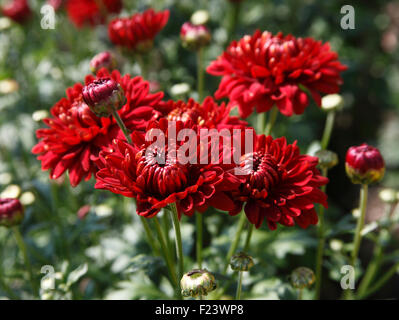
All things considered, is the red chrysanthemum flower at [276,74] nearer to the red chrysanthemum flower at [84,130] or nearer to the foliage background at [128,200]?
the red chrysanthemum flower at [84,130]

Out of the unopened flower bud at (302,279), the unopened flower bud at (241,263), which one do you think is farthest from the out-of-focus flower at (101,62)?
the unopened flower bud at (302,279)

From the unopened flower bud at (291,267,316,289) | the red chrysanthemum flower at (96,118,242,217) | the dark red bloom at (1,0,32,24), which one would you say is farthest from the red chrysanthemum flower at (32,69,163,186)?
the dark red bloom at (1,0,32,24)

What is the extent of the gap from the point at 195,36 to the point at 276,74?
57cm

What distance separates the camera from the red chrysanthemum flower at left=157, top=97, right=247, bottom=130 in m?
1.37

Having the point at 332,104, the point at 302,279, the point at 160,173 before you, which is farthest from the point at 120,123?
the point at 332,104

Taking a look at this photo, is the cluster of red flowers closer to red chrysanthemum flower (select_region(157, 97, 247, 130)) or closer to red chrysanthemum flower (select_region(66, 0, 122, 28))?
red chrysanthemum flower (select_region(157, 97, 247, 130))

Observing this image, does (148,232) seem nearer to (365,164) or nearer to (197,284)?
(197,284)

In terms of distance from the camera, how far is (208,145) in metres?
1.18

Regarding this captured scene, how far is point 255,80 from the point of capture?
160 centimetres

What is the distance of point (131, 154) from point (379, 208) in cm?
307

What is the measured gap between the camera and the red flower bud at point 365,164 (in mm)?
1485

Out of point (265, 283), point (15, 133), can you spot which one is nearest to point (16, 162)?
point (15, 133)
